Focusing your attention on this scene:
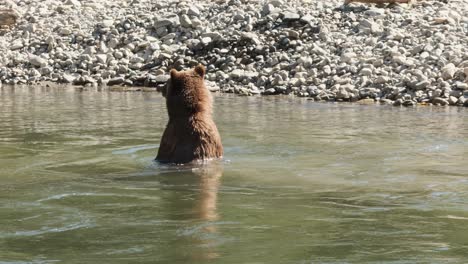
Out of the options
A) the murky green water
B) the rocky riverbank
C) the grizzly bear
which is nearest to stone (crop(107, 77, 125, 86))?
the rocky riverbank

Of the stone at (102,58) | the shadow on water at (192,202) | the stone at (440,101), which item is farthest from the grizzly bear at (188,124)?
the stone at (102,58)

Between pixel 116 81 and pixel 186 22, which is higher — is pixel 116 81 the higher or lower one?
the lower one

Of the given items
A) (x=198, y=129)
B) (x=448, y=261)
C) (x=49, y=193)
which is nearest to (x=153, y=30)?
(x=198, y=129)

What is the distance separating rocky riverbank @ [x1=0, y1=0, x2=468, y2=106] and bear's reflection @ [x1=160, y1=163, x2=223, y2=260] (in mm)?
8875

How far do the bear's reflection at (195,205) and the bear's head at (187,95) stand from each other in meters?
0.60

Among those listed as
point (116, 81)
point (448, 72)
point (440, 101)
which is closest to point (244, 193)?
point (440, 101)

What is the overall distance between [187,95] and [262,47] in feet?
38.5

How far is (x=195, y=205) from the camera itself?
783 cm

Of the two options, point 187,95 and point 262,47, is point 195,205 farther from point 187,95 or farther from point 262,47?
point 262,47

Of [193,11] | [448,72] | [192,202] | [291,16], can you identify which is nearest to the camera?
[192,202]

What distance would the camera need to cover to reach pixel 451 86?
715 inches

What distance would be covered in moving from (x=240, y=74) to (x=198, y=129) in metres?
10.8

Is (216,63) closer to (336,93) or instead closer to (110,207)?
(336,93)

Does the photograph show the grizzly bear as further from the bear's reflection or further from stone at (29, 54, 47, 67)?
stone at (29, 54, 47, 67)
